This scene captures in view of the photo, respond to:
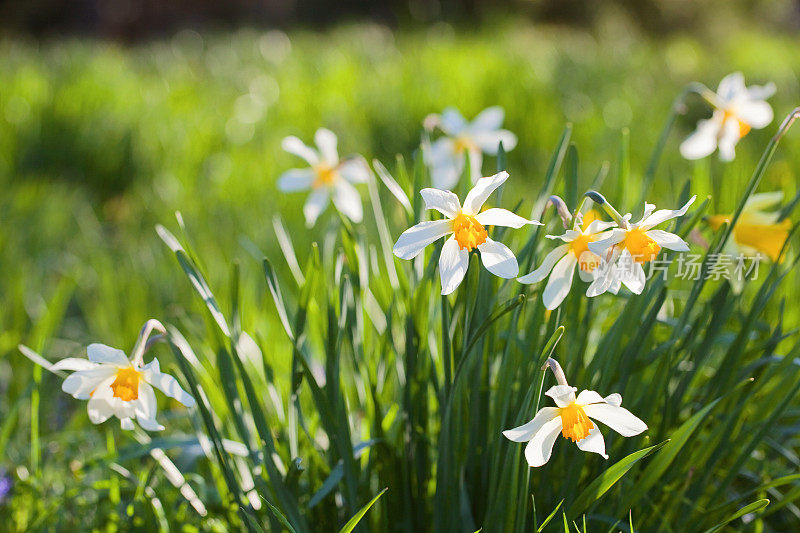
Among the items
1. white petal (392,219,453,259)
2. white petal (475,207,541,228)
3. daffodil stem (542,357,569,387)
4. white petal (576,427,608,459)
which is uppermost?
white petal (475,207,541,228)

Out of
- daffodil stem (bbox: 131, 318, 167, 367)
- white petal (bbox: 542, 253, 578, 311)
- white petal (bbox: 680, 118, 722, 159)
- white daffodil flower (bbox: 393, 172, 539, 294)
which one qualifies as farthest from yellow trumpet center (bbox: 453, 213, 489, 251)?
white petal (bbox: 680, 118, 722, 159)

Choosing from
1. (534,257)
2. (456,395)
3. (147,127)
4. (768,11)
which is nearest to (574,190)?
(534,257)

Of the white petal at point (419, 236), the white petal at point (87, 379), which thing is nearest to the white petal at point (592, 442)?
the white petal at point (419, 236)

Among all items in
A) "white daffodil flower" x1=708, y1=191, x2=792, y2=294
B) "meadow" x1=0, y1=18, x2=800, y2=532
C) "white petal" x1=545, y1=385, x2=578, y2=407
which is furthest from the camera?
"white daffodil flower" x1=708, y1=191, x2=792, y2=294

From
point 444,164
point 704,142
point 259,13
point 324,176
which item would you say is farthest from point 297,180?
point 259,13

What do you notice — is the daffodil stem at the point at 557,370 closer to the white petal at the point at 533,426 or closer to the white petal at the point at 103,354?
the white petal at the point at 533,426

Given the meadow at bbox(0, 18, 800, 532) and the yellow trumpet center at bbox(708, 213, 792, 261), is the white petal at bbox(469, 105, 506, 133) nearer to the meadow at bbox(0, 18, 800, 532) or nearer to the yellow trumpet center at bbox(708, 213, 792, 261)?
the meadow at bbox(0, 18, 800, 532)
